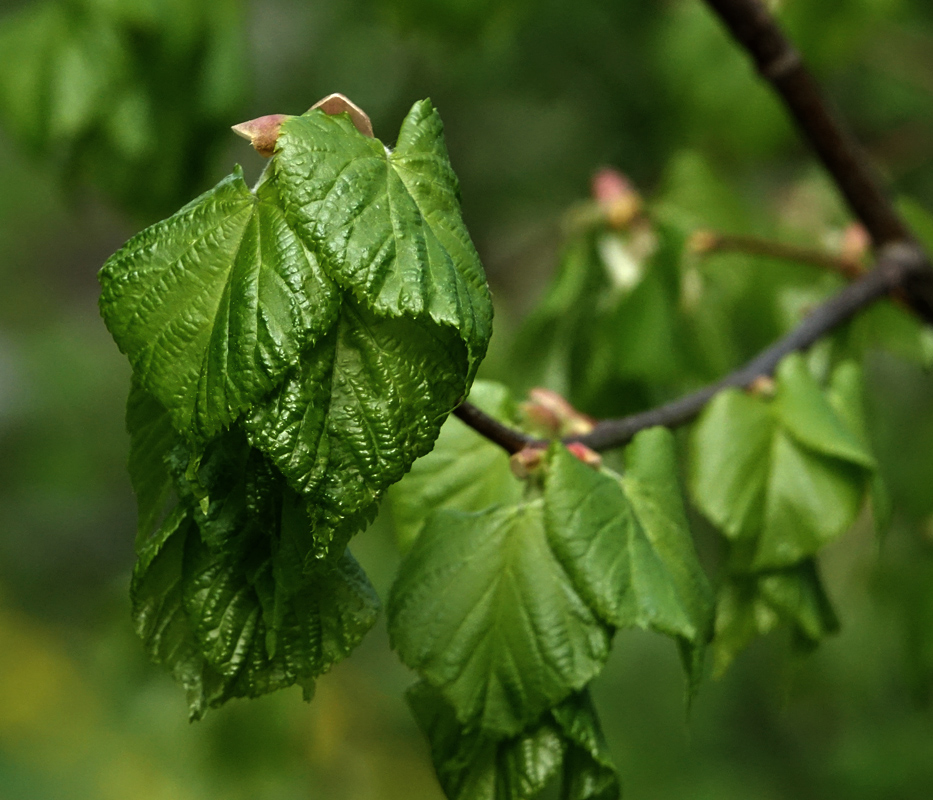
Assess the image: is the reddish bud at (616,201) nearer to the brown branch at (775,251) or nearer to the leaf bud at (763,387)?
the brown branch at (775,251)

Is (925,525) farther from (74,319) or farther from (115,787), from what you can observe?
(74,319)

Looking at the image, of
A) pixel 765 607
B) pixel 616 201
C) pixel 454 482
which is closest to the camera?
pixel 454 482

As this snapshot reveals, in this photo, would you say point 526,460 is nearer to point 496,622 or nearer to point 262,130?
point 496,622

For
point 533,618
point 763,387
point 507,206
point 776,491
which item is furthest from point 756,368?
point 507,206

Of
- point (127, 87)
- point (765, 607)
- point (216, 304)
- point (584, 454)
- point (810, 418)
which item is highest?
point (127, 87)

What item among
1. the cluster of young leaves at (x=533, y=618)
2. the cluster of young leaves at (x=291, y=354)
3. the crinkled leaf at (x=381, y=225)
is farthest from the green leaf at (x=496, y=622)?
the crinkled leaf at (x=381, y=225)

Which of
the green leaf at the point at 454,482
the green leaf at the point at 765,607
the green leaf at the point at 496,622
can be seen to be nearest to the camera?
the green leaf at the point at 496,622

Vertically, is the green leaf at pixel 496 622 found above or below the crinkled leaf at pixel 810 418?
above
